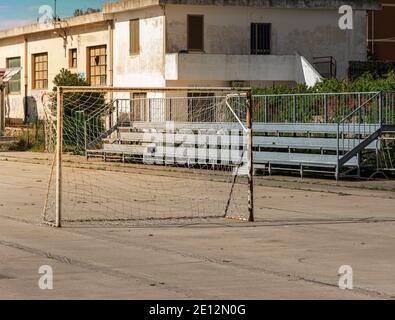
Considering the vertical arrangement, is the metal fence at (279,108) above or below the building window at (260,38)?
below

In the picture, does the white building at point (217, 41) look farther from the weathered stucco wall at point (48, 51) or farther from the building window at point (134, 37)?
the weathered stucco wall at point (48, 51)

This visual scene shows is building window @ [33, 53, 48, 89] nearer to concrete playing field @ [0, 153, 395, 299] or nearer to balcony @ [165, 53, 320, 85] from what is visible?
balcony @ [165, 53, 320, 85]

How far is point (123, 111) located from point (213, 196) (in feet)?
49.5

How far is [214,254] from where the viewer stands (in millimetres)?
12578

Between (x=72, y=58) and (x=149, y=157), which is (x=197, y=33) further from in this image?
(x=149, y=157)

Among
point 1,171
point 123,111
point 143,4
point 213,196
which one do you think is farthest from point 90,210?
point 143,4

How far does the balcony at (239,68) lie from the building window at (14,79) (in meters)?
18.2

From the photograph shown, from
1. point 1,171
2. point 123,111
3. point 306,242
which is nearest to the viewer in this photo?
point 306,242

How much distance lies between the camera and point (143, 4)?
4144 centimetres

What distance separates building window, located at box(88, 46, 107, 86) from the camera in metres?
47.0

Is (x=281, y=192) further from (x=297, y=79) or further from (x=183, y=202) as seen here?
(x=297, y=79)

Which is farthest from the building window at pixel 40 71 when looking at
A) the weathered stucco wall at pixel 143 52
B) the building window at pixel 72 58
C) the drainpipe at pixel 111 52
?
the weathered stucco wall at pixel 143 52

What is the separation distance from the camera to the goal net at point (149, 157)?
56.6 feet

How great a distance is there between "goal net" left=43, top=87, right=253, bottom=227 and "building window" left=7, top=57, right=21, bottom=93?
16230 millimetres
